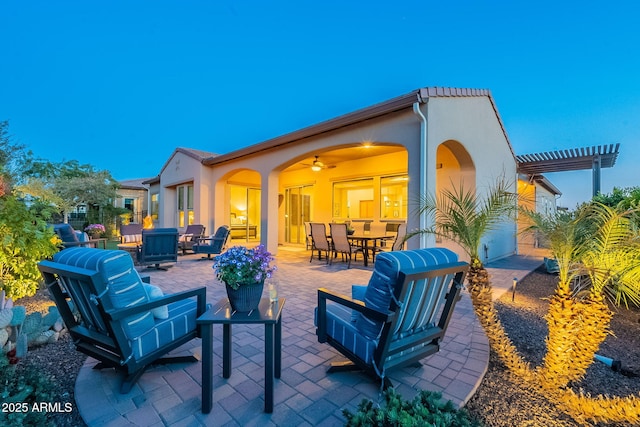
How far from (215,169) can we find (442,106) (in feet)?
28.4

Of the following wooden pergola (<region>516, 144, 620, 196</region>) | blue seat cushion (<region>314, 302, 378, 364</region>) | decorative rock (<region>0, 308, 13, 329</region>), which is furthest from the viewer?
wooden pergola (<region>516, 144, 620, 196</region>)

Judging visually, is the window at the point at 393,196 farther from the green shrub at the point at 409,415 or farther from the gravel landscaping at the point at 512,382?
the green shrub at the point at 409,415

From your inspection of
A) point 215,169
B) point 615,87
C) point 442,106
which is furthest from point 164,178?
point 615,87

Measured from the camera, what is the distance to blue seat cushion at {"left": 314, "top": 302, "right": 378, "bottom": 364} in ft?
6.23

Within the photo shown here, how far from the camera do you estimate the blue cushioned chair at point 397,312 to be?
68.6 inches

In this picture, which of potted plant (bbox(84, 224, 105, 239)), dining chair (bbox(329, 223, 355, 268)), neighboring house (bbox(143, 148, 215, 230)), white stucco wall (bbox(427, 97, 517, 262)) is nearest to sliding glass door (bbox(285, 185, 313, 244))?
neighboring house (bbox(143, 148, 215, 230))

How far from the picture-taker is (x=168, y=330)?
2.09m

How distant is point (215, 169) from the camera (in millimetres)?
10984

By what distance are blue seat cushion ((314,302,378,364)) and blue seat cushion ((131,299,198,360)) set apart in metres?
1.17

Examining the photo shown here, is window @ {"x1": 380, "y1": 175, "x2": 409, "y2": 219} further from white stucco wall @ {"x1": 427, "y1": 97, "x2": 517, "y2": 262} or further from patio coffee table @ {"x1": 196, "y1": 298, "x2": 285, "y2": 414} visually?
patio coffee table @ {"x1": 196, "y1": 298, "x2": 285, "y2": 414}

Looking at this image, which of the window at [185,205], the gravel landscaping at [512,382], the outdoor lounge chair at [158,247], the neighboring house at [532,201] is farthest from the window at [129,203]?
the neighboring house at [532,201]

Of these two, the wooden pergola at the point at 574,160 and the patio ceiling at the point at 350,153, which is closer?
the patio ceiling at the point at 350,153

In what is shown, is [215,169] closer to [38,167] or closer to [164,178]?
[164,178]

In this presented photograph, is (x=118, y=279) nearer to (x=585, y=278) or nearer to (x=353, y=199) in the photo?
(x=585, y=278)
